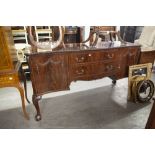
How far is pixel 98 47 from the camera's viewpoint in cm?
195

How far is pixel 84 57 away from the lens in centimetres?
187

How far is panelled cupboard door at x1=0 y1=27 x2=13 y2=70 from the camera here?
154 cm

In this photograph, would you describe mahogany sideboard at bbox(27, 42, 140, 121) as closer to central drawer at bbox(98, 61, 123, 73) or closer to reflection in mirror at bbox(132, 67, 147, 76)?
central drawer at bbox(98, 61, 123, 73)

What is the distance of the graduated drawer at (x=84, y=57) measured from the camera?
5.98 feet

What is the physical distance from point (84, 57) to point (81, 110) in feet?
2.71

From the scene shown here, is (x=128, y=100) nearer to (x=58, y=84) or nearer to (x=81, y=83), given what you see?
(x=81, y=83)

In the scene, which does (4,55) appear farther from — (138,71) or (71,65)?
(138,71)

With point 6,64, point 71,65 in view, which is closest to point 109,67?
point 71,65

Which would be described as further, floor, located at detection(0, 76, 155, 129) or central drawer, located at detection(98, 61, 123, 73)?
central drawer, located at detection(98, 61, 123, 73)

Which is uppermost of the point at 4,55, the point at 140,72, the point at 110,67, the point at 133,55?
the point at 4,55

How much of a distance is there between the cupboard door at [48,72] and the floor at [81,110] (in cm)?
45

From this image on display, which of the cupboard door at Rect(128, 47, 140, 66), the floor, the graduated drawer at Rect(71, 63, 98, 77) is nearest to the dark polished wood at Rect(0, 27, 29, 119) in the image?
the floor

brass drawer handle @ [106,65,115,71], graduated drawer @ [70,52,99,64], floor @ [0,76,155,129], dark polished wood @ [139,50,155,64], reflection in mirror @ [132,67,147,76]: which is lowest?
floor @ [0,76,155,129]
